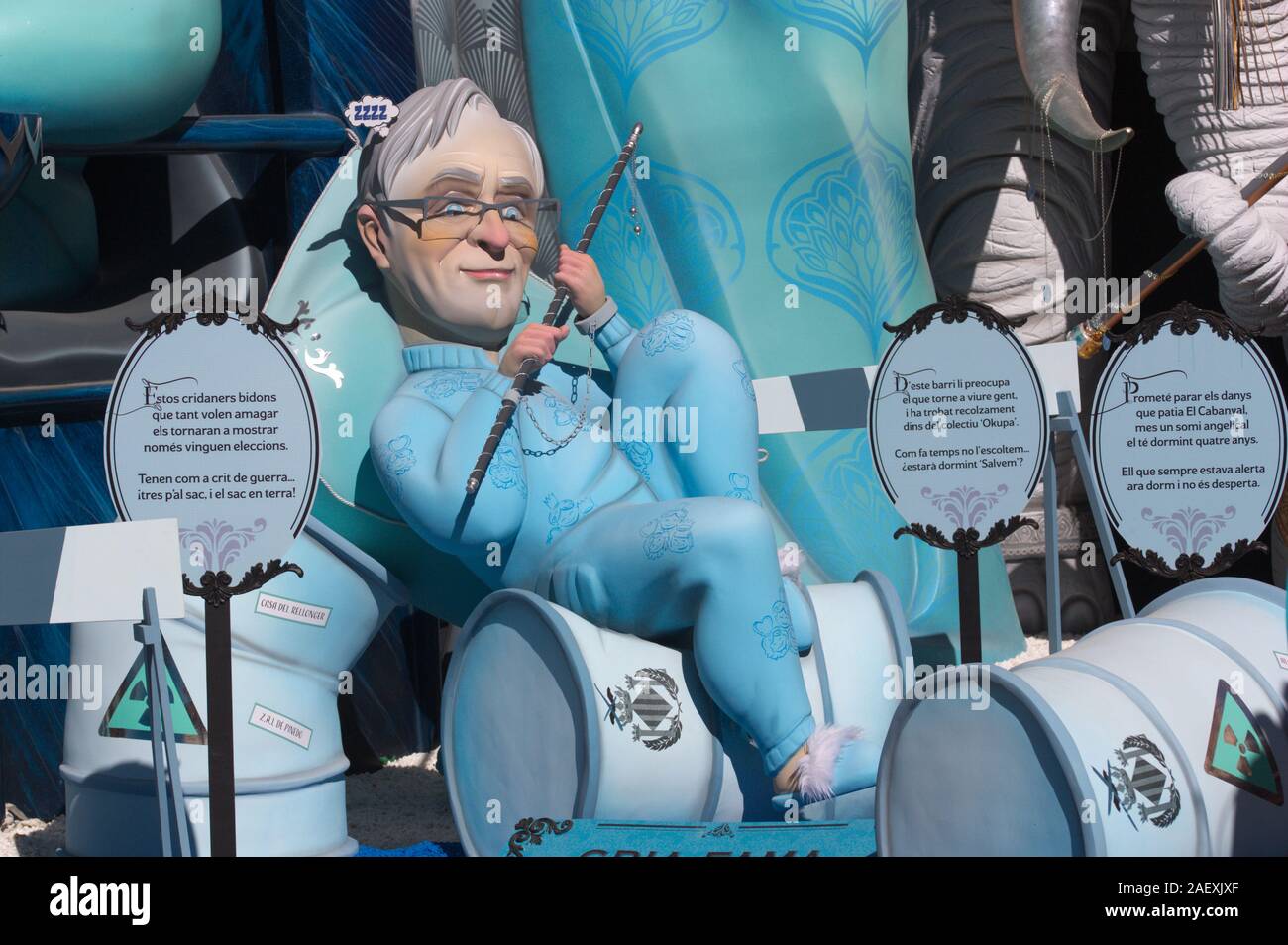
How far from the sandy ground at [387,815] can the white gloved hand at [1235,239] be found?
1.09 meters

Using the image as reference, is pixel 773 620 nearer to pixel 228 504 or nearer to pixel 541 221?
pixel 228 504

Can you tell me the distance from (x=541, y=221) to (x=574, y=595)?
1.12 meters

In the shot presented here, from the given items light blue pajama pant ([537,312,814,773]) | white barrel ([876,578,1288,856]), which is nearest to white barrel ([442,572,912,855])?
light blue pajama pant ([537,312,814,773])

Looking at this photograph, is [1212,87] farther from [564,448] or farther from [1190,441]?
[564,448]

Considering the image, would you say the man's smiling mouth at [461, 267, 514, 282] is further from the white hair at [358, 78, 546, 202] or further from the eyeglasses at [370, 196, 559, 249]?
the white hair at [358, 78, 546, 202]

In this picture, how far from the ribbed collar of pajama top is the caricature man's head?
10cm

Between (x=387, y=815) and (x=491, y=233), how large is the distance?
1346 mm

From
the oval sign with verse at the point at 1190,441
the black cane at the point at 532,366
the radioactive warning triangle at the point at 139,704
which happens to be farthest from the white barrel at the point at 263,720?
the oval sign with verse at the point at 1190,441

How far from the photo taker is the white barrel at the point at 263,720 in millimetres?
3158

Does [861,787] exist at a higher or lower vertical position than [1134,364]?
lower
